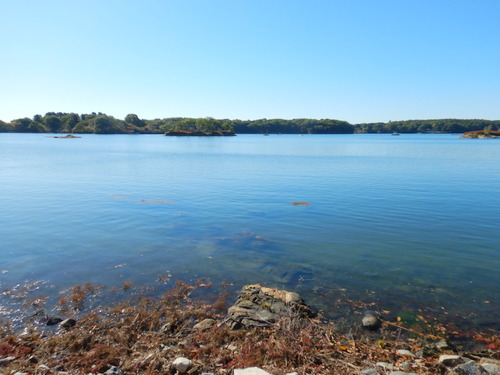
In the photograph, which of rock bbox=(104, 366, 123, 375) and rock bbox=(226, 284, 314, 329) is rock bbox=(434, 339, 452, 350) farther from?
rock bbox=(104, 366, 123, 375)

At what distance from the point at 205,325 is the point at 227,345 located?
1161 millimetres

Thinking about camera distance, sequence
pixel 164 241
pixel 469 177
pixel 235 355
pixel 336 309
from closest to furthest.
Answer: pixel 235 355 < pixel 336 309 < pixel 164 241 < pixel 469 177

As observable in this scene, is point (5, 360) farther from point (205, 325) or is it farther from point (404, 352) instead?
point (404, 352)

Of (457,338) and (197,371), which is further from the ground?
(197,371)

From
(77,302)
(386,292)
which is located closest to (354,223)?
(386,292)

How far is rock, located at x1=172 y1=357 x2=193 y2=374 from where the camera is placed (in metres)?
6.21

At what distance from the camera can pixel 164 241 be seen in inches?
604

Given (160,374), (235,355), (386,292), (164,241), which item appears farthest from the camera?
(164,241)

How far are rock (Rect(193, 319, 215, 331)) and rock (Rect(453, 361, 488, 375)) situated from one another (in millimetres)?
5455

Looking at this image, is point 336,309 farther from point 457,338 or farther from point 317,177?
point 317,177

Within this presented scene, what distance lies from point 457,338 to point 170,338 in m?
7.24

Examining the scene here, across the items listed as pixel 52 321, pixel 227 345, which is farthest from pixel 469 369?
pixel 52 321

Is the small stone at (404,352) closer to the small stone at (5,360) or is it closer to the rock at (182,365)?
the rock at (182,365)

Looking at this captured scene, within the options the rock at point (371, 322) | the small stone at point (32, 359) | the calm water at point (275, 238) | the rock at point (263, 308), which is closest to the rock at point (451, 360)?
the rock at point (371, 322)
